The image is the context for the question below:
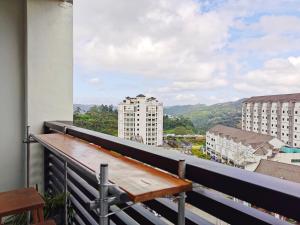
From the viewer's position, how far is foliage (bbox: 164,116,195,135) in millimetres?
2111

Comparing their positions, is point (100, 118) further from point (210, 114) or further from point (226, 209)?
point (226, 209)

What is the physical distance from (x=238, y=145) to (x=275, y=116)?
31 cm

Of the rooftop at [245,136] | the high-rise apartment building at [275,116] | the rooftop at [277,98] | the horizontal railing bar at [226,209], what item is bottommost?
the horizontal railing bar at [226,209]

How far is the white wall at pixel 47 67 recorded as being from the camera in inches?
129

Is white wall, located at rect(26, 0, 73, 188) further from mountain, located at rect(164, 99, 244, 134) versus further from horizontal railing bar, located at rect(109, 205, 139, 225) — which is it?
horizontal railing bar, located at rect(109, 205, 139, 225)

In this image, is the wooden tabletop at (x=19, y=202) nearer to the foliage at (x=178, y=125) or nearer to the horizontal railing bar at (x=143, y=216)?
the horizontal railing bar at (x=143, y=216)

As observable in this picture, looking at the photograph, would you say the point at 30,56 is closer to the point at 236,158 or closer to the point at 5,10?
the point at 5,10

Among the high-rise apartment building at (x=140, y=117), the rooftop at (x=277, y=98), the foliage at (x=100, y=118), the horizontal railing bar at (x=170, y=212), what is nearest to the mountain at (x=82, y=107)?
the foliage at (x=100, y=118)

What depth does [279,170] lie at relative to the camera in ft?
3.38

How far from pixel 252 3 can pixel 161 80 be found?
1.73m

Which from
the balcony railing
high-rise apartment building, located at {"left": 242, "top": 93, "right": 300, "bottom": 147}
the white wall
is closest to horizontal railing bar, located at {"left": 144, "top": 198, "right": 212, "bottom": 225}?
the balcony railing

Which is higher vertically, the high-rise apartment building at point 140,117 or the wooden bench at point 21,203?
the high-rise apartment building at point 140,117

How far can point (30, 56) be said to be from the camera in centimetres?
328

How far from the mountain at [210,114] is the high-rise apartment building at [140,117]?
147mm
